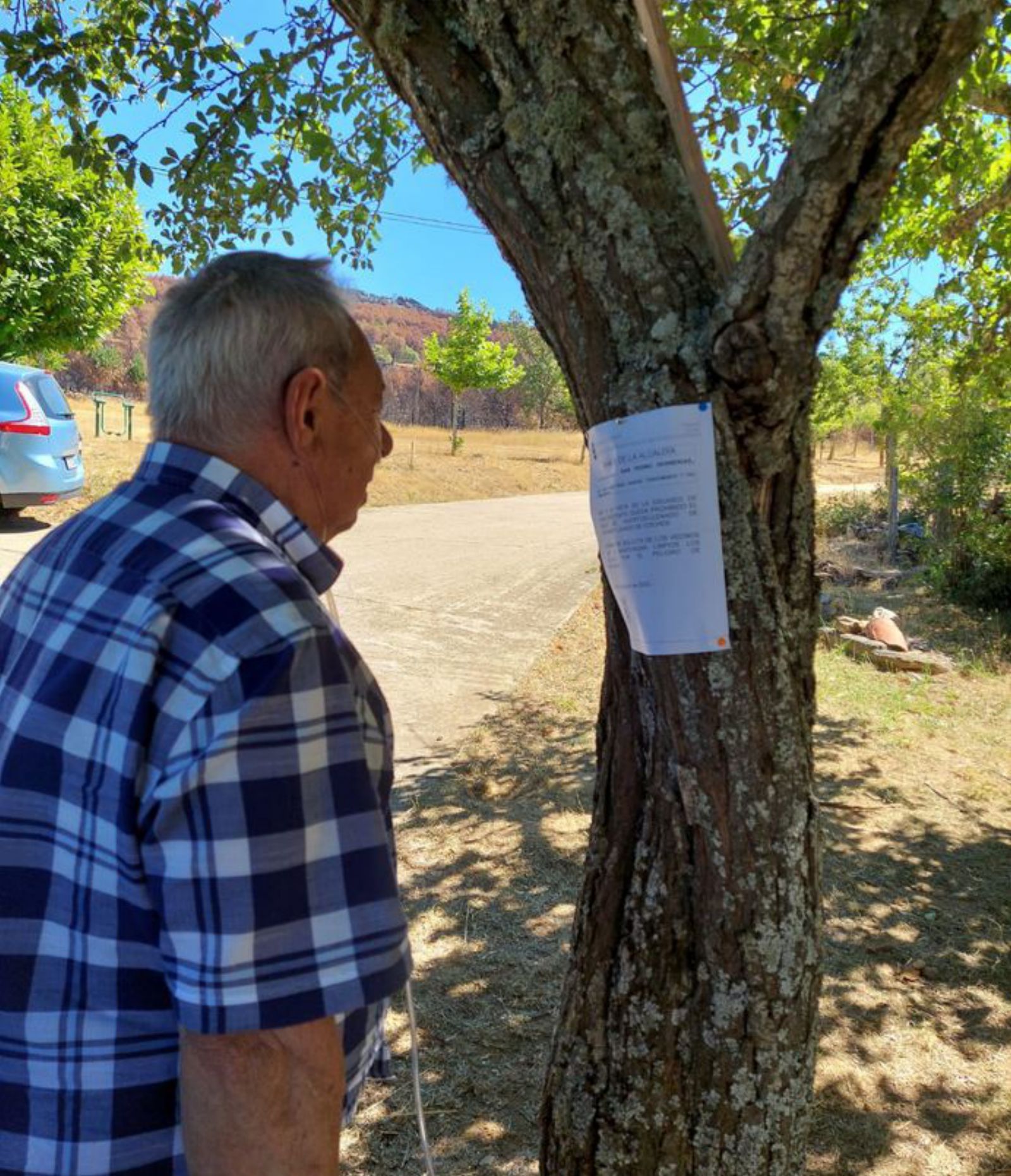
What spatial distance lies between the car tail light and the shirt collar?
1052 cm

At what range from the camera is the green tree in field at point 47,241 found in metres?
13.1

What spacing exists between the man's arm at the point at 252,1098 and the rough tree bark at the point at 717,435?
3.01 feet

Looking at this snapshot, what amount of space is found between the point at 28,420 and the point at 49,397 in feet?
2.00

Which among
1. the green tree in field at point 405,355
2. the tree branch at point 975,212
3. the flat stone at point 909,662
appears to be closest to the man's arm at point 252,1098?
the tree branch at point 975,212

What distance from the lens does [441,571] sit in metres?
11.9

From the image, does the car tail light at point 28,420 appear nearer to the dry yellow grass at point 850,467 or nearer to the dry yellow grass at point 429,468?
the dry yellow grass at point 429,468

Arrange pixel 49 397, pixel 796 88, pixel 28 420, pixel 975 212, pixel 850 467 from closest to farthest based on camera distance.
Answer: pixel 796 88, pixel 975 212, pixel 28 420, pixel 49 397, pixel 850 467

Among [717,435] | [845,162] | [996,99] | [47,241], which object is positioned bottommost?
[717,435]

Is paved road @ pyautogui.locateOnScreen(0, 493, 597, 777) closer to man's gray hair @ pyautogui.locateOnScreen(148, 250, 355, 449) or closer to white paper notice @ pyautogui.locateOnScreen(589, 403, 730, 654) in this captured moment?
man's gray hair @ pyautogui.locateOnScreen(148, 250, 355, 449)

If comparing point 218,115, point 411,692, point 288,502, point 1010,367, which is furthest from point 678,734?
point 1010,367

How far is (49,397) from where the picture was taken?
Result: 1090 centimetres

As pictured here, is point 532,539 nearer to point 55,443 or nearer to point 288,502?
point 55,443

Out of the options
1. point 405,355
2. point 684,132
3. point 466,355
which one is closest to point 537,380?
point 466,355

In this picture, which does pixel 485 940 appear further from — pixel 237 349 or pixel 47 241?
pixel 47 241
